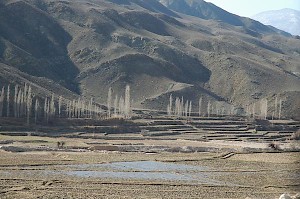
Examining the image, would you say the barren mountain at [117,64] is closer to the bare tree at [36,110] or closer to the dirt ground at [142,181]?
the bare tree at [36,110]

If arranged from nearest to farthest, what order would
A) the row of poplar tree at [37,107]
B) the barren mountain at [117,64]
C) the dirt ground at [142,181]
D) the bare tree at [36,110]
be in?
the dirt ground at [142,181], the bare tree at [36,110], the row of poplar tree at [37,107], the barren mountain at [117,64]

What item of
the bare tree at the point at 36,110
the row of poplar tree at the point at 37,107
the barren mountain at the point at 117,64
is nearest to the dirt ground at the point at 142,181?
the bare tree at the point at 36,110

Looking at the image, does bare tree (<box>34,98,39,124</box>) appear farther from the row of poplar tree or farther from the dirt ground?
the dirt ground

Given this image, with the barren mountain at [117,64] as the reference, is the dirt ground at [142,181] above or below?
below

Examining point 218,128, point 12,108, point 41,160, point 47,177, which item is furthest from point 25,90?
point 47,177

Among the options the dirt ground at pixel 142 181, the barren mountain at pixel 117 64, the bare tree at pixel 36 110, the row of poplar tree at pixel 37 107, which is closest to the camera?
the dirt ground at pixel 142 181

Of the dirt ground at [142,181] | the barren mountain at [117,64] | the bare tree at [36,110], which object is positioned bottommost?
the dirt ground at [142,181]

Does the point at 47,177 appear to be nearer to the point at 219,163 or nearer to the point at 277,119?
the point at 219,163

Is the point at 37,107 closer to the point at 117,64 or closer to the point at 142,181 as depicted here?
the point at 117,64
